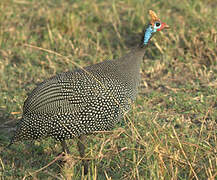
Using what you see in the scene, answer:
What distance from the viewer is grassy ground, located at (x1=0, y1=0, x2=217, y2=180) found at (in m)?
3.54

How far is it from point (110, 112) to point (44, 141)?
2.60 ft

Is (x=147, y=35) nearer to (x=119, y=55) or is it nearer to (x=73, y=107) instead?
(x=73, y=107)

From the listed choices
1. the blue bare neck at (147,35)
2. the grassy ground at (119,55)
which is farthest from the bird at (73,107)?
the blue bare neck at (147,35)

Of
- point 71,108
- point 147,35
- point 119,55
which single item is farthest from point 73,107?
point 119,55

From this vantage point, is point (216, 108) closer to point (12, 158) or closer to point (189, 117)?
point (189, 117)

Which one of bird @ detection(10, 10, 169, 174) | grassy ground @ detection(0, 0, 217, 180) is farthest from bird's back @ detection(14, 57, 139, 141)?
grassy ground @ detection(0, 0, 217, 180)

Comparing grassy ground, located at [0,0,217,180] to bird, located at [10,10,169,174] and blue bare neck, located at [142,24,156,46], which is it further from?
blue bare neck, located at [142,24,156,46]

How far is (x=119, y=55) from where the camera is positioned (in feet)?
17.7

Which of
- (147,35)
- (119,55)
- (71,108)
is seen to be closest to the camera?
(71,108)

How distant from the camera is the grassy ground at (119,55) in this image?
11.6ft

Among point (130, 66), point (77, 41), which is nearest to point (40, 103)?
point (130, 66)

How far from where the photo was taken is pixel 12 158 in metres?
3.78

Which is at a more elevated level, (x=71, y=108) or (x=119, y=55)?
(x=119, y=55)

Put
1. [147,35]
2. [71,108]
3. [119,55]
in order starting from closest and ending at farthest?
[71,108] < [147,35] < [119,55]
